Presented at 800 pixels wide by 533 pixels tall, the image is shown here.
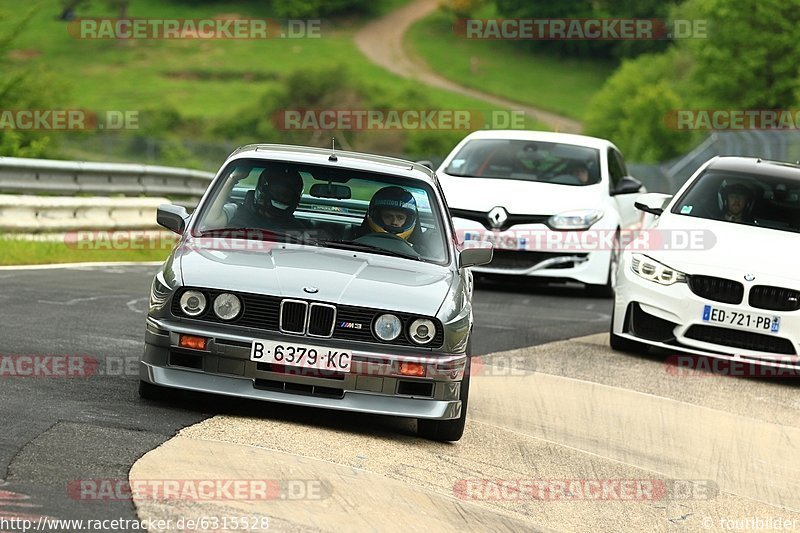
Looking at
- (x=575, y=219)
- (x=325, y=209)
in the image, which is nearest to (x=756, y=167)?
(x=575, y=219)

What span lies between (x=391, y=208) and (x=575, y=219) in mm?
7633

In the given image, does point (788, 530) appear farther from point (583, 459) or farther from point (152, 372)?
point (152, 372)

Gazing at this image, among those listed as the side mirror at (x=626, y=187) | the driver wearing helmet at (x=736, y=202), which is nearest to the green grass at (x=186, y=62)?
the side mirror at (x=626, y=187)

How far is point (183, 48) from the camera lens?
138125 mm

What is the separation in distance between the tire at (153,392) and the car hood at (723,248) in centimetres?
505

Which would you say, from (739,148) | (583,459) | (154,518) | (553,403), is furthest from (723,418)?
(739,148)

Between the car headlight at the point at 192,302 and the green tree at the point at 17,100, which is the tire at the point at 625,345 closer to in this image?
the car headlight at the point at 192,302

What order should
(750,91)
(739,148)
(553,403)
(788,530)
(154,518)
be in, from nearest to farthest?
(154,518)
(788,530)
(553,403)
(739,148)
(750,91)

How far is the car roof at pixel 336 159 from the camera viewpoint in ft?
29.5

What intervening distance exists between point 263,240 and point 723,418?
3540 millimetres

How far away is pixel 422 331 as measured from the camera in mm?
7781

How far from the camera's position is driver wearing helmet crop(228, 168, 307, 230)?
344 inches

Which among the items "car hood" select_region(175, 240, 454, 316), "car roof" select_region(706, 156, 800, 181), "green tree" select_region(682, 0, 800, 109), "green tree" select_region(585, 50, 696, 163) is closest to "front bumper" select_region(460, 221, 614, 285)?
"car roof" select_region(706, 156, 800, 181)

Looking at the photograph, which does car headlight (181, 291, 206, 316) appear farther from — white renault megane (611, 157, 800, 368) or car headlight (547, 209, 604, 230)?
car headlight (547, 209, 604, 230)
